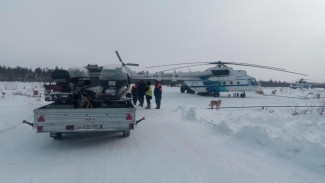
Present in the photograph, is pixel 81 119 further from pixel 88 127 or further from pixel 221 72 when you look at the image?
pixel 221 72

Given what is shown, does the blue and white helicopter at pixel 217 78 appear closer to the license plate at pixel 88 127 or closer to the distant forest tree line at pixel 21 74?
the license plate at pixel 88 127

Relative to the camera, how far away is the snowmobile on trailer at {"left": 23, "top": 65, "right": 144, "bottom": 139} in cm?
589

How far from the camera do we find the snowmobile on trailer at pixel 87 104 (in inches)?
232

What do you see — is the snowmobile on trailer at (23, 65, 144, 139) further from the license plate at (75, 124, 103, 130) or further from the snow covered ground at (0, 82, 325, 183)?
the snow covered ground at (0, 82, 325, 183)

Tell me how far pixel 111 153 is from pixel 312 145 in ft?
15.3

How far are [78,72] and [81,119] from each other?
2.92 m

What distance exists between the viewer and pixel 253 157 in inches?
213

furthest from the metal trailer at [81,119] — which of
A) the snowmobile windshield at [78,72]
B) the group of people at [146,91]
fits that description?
the group of people at [146,91]

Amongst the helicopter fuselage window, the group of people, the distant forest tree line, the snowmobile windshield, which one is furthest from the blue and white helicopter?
the distant forest tree line

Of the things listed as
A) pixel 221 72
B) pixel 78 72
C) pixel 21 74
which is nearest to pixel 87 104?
pixel 78 72

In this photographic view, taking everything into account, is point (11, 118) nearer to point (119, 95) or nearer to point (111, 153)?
point (119, 95)

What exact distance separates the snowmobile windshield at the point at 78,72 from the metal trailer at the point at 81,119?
2326mm

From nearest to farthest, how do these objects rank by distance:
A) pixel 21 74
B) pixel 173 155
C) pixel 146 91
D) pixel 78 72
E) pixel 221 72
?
pixel 173 155 → pixel 78 72 → pixel 146 91 → pixel 221 72 → pixel 21 74

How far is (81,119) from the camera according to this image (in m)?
6.01
